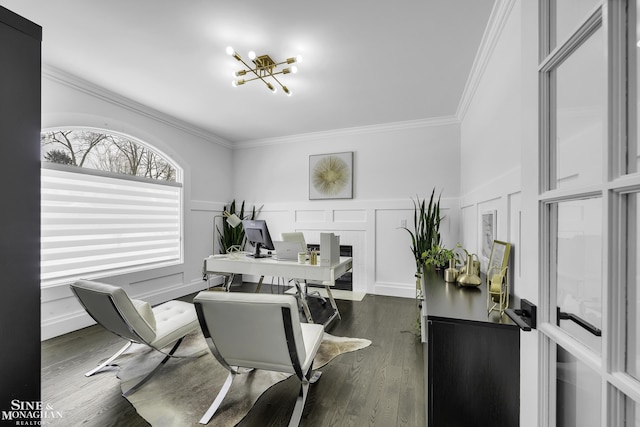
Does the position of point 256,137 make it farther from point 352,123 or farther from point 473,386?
point 473,386

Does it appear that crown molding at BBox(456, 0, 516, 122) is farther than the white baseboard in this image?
No

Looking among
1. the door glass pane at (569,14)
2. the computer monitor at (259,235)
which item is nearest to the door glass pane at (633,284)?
the door glass pane at (569,14)

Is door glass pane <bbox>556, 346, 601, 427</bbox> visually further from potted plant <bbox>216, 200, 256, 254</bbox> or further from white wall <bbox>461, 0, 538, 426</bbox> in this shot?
potted plant <bbox>216, 200, 256, 254</bbox>

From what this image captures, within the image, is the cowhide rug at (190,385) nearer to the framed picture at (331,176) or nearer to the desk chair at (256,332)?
the desk chair at (256,332)

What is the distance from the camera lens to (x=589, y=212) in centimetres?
56

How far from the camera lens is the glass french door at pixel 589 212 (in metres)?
0.46

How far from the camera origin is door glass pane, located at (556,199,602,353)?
0.54m

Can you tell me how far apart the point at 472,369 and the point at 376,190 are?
3.26 m

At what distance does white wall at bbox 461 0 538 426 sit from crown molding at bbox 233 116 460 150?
0.39 m

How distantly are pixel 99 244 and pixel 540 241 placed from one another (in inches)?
160

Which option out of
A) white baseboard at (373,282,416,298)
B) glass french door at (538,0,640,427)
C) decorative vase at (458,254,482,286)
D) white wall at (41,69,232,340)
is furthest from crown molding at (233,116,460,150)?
glass french door at (538,0,640,427)

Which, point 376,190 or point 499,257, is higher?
point 376,190

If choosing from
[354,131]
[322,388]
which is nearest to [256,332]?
[322,388]

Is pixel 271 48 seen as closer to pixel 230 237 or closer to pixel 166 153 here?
pixel 166 153
